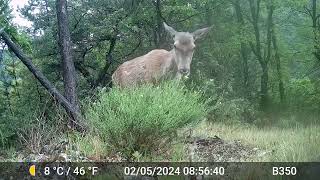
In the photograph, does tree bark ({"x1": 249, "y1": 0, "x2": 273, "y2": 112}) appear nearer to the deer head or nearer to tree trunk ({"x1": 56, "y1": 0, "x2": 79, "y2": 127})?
the deer head

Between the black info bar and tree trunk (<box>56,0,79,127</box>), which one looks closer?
the black info bar

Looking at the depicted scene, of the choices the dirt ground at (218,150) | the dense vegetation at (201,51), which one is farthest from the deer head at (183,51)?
the dense vegetation at (201,51)

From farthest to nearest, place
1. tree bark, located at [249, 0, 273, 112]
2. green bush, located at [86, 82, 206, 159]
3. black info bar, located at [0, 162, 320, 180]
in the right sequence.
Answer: tree bark, located at [249, 0, 273, 112]
green bush, located at [86, 82, 206, 159]
black info bar, located at [0, 162, 320, 180]

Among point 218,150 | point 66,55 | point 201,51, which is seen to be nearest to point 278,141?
point 218,150

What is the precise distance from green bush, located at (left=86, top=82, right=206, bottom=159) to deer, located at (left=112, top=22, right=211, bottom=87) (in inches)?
99.8

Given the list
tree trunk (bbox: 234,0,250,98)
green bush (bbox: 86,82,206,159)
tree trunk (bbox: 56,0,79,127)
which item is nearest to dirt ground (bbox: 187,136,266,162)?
green bush (bbox: 86,82,206,159)

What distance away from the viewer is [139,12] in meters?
18.2

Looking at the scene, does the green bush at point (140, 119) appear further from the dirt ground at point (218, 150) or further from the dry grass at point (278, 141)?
the dry grass at point (278, 141)

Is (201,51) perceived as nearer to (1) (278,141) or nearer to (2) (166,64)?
(2) (166,64)

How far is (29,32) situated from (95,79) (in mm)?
2857

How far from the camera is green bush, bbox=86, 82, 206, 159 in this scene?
810 cm

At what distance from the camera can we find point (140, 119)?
26.4 feet

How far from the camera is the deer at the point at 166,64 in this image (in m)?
11.7

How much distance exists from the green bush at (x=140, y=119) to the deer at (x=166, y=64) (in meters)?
2.53
